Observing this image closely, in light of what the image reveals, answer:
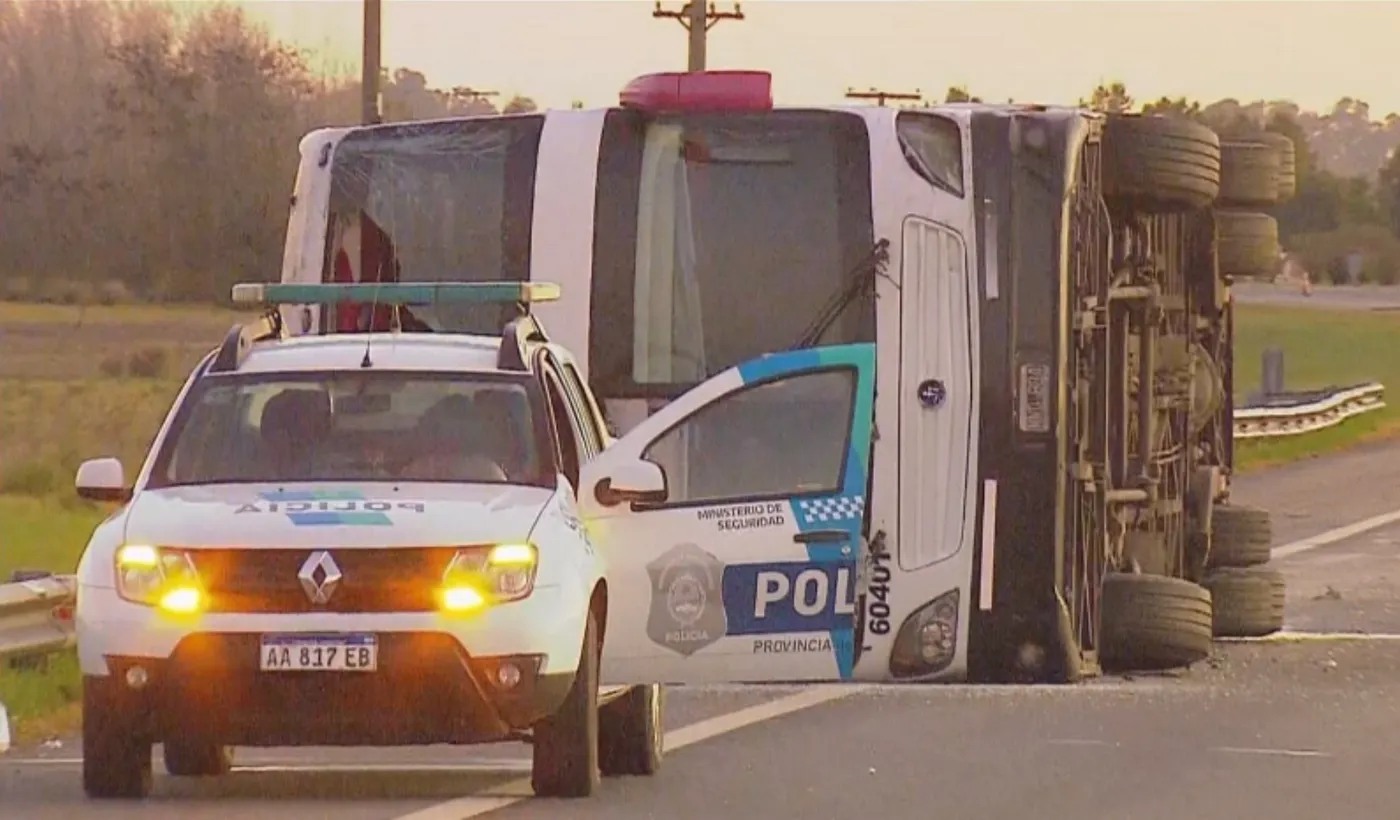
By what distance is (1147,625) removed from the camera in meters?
12.7

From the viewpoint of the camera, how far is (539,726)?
35.0ft

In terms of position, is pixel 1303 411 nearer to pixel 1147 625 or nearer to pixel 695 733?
pixel 695 733

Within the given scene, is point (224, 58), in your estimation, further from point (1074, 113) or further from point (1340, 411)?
point (1074, 113)

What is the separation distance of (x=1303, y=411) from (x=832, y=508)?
31.1 meters

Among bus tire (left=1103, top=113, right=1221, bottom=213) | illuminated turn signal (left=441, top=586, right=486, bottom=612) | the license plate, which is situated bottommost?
the license plate

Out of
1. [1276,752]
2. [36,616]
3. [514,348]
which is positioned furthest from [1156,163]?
[36,616]

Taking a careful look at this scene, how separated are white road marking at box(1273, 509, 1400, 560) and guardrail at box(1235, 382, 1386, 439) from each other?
7.95m

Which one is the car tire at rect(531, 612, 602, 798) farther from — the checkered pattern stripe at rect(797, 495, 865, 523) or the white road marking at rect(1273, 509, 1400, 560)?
the white road marking at rect(1273, 509, 1400, 560)

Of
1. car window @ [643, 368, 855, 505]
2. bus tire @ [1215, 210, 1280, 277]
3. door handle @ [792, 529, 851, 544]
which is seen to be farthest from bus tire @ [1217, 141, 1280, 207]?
door handle @ [792, 529, 851, 544]

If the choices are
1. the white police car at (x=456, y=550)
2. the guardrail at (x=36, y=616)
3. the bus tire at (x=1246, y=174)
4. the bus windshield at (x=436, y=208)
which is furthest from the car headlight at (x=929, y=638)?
the bus tire at (x=1246, y=174)

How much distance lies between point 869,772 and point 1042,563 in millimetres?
1222

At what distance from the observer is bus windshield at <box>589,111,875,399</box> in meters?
Answer: 11.8

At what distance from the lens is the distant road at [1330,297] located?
364 feet

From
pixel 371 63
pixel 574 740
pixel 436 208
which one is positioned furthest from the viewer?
pixel 371 63
